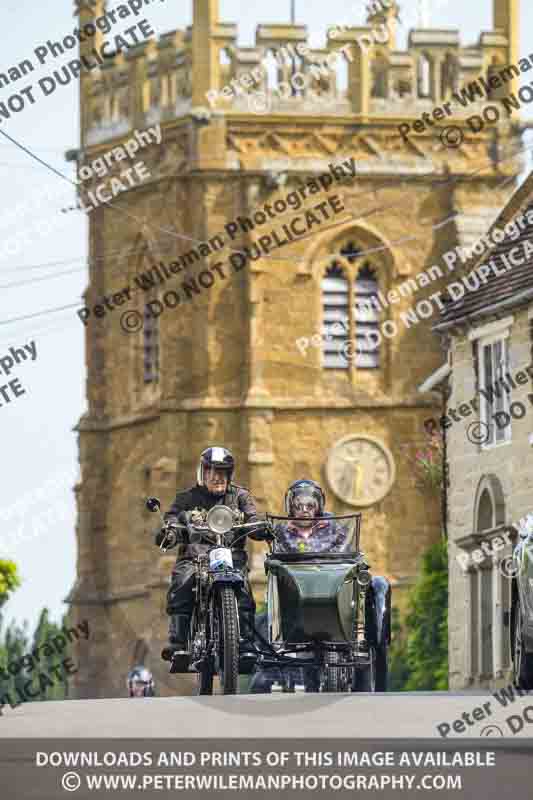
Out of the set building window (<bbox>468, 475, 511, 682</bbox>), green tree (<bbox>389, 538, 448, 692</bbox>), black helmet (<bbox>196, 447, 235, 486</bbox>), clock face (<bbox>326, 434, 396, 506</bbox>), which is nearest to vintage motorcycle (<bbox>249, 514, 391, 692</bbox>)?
black helmet (<bbox>196, 447, 235, 486</bbox>)

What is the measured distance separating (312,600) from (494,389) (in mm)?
23303

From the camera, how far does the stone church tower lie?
63.8m

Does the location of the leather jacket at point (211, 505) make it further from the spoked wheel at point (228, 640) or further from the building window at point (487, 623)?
the building window at point (487, 623)

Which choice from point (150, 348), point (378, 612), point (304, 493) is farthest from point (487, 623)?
point (150, 348)

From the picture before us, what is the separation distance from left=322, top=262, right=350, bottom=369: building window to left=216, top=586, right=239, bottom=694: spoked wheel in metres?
47.6

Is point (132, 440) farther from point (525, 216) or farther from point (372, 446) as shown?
point (525, 216)

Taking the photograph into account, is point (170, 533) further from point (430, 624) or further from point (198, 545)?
point (430, 624)

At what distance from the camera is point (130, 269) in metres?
66.4

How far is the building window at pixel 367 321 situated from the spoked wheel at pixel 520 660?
151 feet

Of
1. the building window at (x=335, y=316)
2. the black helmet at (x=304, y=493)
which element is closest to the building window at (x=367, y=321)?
the building window at (x=335, y=316)

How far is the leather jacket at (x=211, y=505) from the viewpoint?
17.3 metres

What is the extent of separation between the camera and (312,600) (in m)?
17.0

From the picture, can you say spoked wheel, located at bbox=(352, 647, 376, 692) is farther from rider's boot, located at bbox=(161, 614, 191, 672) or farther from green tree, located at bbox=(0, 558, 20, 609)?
green tree, located at bbox=(0, 558, 20, 609)
